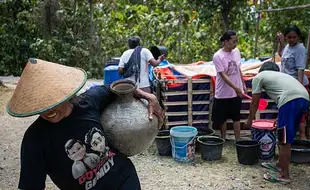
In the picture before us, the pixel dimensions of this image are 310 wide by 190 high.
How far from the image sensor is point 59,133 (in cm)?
168

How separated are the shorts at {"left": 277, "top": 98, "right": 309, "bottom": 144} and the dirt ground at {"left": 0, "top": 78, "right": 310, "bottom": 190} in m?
0.58

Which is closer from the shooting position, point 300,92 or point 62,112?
point 62,112

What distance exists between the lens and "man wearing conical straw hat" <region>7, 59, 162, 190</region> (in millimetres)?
1592

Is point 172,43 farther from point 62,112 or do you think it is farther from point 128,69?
point 62,112

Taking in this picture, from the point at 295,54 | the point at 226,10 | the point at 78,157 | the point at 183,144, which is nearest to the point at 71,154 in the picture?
the point at 78,157

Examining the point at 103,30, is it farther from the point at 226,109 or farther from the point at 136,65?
the point at 226,109

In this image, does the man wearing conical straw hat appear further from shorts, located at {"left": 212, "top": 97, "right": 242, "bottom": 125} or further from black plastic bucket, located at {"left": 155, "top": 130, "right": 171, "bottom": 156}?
shorts, located at {"left": 212, "top": 97, "right": 242, "bottom": 125}

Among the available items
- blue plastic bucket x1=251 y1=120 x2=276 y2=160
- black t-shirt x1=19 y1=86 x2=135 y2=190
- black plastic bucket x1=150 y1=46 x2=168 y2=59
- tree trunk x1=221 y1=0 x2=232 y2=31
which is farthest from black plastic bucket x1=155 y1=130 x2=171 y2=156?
tree trunk x1=221 y1=0 x2=232 y2=31

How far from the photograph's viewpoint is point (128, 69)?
5.19 metres

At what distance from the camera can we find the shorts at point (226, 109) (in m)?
4.88

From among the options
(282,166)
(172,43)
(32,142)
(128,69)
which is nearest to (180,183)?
(282,166)

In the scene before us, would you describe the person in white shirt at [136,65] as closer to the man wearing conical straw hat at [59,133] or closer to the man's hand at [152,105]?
the man's hand at [152,105]

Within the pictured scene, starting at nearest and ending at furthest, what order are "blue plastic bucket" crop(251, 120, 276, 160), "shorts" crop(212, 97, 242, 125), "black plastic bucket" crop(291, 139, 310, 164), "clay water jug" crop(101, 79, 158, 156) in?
"clay water jug" crop(101, 79, 158, 156)
"black plastic bucket" crop(291, 139, 310, 164)
"blue plastic bucket" crop(251, 120, 276, 160)
"shorts" crop(212, 97, 242, 125)

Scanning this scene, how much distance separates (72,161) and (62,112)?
23 cm
